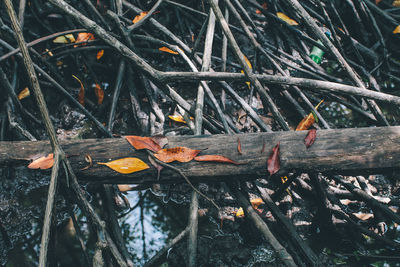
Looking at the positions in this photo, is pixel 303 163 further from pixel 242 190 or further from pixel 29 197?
pixel 29 197

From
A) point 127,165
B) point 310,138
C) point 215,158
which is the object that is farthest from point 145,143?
point 310,138

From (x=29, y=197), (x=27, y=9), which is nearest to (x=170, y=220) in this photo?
(x=29, y=197)

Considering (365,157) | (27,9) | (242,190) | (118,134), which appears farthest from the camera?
(27,9)

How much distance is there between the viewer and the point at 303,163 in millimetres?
1218

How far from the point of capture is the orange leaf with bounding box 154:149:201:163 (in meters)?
1.25

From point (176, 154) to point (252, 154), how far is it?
1.06 ft

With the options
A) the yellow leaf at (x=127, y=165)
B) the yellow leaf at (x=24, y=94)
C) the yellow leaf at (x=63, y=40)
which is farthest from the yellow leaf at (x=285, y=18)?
the yellow leaf at (x=24, y=94)

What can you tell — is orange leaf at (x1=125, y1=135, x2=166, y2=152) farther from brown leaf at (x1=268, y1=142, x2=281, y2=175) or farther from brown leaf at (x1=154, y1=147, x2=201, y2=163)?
brown leaf at (x1=268, y1=142, x2=281, y2=175)

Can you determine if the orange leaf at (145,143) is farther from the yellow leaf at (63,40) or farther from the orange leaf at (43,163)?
the yellow leaf at (63,40)

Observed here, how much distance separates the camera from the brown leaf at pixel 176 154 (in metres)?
1.25

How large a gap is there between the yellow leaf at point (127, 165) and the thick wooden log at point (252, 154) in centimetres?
2

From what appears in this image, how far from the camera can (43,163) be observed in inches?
49.6

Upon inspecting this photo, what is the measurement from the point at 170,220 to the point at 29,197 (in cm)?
83

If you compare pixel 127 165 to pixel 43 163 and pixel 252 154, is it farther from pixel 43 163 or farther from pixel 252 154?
pixel 252 154
